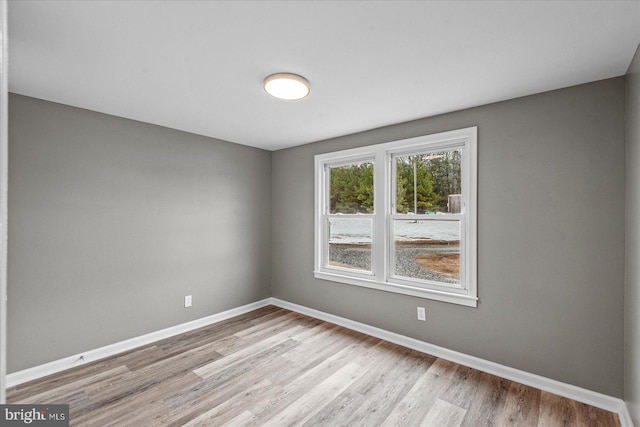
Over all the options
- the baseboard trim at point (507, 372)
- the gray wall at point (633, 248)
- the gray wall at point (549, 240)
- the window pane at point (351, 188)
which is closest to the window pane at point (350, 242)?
the window pane at point (351, 188)

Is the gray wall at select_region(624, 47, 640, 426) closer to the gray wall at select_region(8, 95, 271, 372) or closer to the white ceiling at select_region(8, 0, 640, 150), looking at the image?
the white ceiling at select_region(8, 0, 640, 150)

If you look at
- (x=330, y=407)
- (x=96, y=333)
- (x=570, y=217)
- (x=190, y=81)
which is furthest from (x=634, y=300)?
(x=96, y=333)

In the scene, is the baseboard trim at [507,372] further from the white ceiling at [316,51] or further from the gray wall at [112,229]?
the white ceiling at [316,51]

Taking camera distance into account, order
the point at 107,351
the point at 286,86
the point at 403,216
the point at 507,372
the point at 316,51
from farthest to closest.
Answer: the point at 403,216
the point at 107,351
the point at 507,372
the point at 286,86
the point at 316,51

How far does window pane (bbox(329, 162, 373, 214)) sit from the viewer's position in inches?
147

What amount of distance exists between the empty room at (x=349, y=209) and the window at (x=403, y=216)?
0.03 m

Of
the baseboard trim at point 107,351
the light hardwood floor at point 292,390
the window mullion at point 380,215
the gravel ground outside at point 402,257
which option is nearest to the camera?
the light hardwood floor at point 292,390

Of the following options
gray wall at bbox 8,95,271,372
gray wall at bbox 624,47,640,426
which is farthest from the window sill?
gray wall at bbox 8,95,271,372

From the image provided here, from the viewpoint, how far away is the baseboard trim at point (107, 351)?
102 inches

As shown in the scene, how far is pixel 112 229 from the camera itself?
3.08 m

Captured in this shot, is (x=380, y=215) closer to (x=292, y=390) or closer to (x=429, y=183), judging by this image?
(x=429, y=183)

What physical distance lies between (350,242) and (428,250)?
1.03 meters

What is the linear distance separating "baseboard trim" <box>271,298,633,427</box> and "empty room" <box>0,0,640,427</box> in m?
0.01

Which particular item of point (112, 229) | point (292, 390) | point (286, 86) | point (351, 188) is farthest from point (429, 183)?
point (112, 229)
